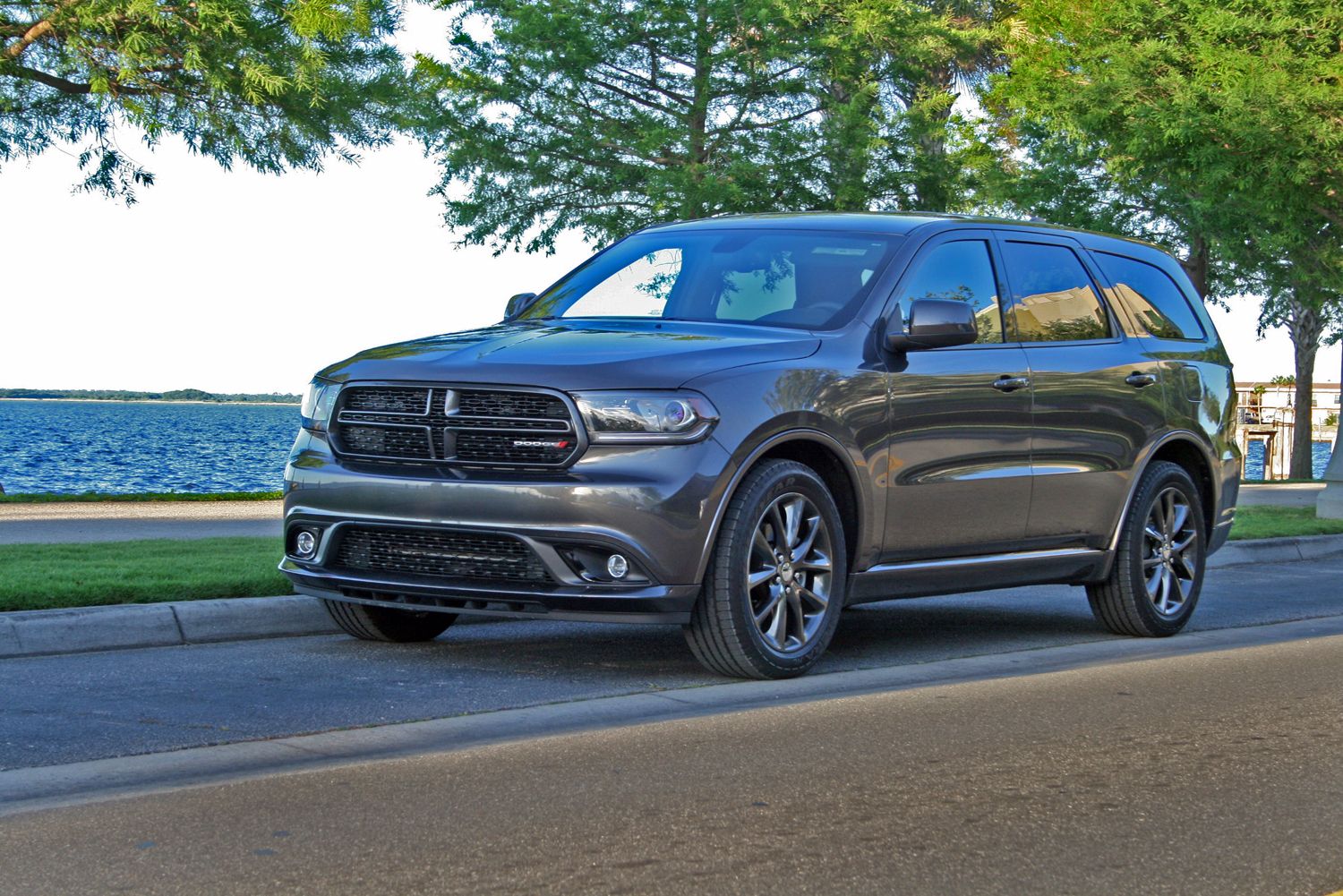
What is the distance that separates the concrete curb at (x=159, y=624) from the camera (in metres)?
7.28

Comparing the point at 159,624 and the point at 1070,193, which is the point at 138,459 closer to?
the point at 1070,193

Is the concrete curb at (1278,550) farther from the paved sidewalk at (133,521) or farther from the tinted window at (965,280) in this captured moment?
the paved sidewalk at (133,521)

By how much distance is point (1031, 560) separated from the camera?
26.2ft

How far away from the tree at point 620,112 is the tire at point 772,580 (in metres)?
16.8

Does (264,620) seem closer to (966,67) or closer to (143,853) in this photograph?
(143,853)

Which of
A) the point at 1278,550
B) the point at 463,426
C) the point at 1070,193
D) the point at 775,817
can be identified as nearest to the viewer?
the point at 775,817

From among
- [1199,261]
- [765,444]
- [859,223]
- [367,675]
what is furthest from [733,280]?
[1199,261]

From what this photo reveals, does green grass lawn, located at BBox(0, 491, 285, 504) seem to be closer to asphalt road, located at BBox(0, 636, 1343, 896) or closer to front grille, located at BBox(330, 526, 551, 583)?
front grille, located at BBox(330, 526, 551, 583)

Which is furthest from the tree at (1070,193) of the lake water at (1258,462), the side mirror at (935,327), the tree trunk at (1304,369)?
the lake water at (1258,462)

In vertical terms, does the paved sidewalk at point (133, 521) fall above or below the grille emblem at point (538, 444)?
below

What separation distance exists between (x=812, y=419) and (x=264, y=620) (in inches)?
113

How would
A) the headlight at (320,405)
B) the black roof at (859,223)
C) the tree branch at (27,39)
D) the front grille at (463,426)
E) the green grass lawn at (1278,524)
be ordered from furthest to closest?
the tree branch at (27,39) → the green grass lawn at (1278,524) → the black roof at (859,223) → the headlight at (320,405) → the front grille at (463,426)

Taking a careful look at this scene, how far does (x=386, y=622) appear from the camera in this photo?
7691 mm

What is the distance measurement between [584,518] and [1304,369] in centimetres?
3607
